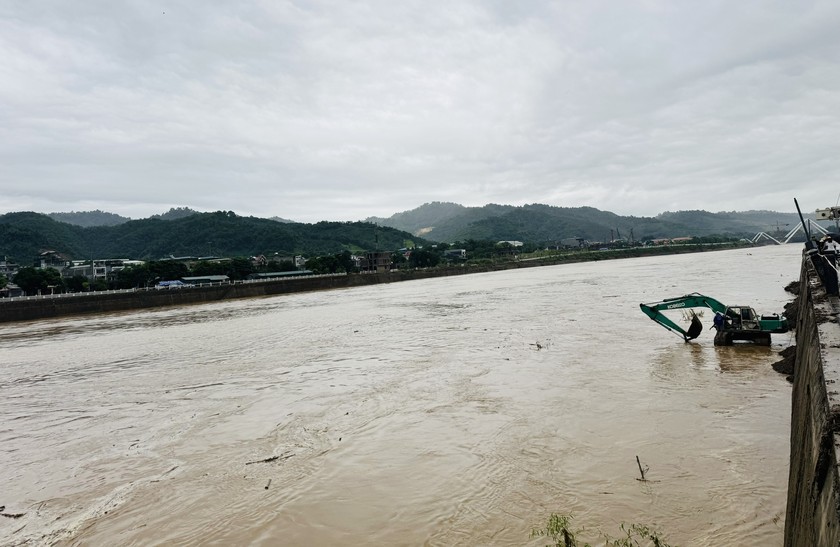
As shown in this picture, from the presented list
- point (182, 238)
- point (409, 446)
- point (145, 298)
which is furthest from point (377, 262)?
point (409, 446)

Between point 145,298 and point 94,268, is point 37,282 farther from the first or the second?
point 94,268

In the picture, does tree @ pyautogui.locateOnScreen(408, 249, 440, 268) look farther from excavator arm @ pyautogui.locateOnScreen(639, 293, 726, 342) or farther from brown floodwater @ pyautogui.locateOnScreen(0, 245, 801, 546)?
excavator arm @ pyautogui.locateOnScreen(639, 293, 726, 342)

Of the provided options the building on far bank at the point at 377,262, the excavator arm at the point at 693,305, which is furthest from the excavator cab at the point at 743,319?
the building on far bank at the point at 377,262

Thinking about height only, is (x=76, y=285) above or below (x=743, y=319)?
above

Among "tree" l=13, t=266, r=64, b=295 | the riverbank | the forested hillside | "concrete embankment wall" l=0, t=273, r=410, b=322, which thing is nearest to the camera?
"concrete embankment wall" l=0, t=273, r=410, b=322

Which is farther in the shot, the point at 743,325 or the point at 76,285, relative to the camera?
the point at 76,285

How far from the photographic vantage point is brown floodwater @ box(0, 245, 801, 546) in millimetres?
7324

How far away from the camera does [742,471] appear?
8.13 m

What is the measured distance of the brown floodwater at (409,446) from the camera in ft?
24.0

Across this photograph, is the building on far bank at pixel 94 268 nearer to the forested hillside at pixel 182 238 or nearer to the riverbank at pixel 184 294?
the forested hillside at pixel 182 238

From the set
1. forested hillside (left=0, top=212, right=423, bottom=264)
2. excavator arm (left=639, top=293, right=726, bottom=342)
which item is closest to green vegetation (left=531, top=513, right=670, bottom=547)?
excavator arm (left=639, top=293, right=726, bottom=342)

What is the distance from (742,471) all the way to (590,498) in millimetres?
2878

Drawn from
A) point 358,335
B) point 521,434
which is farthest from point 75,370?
point 521,434

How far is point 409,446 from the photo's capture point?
34.0ft
